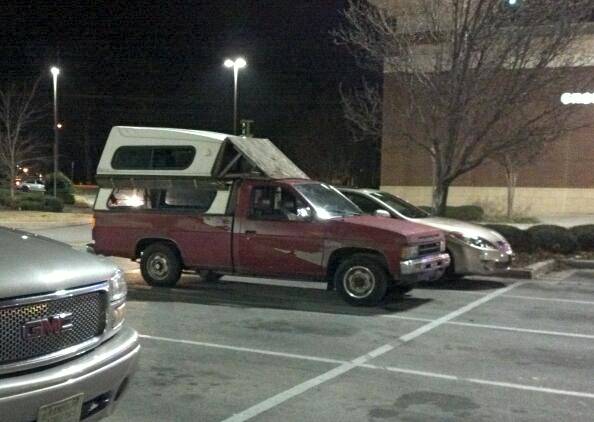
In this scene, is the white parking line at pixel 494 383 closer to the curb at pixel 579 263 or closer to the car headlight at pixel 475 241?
the car headlight at pixel 475 241

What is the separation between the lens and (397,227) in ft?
32.5

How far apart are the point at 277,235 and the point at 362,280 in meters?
1.34

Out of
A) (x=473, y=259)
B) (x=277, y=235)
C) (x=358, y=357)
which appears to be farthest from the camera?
(x=473, y=259)

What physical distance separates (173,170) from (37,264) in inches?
295

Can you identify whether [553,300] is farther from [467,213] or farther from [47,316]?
[467,213]

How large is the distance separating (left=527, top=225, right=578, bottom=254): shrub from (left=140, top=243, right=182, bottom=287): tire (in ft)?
25.4

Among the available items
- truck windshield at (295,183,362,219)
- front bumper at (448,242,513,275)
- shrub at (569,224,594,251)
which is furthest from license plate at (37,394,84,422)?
shrub at (569,224,594,251)

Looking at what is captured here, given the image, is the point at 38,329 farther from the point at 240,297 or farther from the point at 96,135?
the point at 96,135

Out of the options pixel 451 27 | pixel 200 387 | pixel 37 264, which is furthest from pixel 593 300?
pixel 37 264

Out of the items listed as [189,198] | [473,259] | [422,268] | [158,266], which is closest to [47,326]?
[422,268]

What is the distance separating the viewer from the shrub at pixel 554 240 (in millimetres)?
15070

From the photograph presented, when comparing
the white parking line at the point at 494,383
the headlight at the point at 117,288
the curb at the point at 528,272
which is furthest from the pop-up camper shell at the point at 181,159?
the headlight at the point at 117,288

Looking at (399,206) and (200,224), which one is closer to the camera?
(200,224)

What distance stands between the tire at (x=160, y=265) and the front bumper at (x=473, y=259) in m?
4.29
